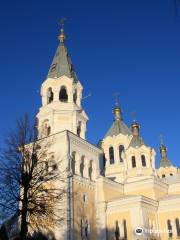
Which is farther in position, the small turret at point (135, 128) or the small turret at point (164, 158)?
the small turret at point (164, 158)

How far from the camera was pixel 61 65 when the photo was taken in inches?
1342

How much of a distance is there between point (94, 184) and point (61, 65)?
11859 millimetres

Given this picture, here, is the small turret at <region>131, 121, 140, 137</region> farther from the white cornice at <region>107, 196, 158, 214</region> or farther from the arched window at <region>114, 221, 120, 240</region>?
the arched window at <region>114, 221, 120, 240</region>

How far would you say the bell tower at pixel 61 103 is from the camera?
30578 millimetres

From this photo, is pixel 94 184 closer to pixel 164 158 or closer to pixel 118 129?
pixel 118 129

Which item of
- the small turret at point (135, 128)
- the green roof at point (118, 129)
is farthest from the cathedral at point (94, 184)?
the green roof at point (118, 129)

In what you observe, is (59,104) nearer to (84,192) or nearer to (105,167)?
(84,192)

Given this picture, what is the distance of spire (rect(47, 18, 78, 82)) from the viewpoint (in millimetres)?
33094

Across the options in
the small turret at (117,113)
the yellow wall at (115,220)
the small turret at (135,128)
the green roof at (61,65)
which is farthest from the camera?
the small turret at (117,113)

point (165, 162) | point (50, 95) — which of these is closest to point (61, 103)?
point (50, 95)

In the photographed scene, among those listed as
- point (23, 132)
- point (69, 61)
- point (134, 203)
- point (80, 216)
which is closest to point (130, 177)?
point (134, 203)

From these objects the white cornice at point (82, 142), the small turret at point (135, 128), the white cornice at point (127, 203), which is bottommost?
the white cornice at point (127, 203)

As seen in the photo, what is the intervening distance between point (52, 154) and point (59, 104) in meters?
4.60

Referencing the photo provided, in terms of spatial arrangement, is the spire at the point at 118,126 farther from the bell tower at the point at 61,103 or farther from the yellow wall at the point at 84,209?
the yellow wall at the point at 84,209
